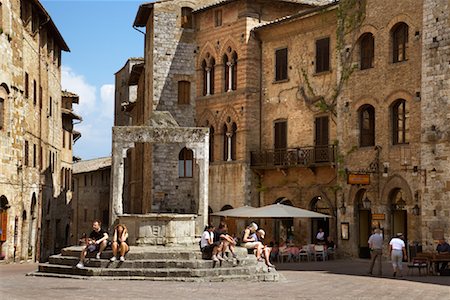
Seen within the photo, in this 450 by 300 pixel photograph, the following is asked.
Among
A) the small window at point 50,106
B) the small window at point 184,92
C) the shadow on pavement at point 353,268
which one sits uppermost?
the small window at point 184,92

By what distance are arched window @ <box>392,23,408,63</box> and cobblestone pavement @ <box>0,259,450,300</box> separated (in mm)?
10284

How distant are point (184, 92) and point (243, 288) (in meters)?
22.9

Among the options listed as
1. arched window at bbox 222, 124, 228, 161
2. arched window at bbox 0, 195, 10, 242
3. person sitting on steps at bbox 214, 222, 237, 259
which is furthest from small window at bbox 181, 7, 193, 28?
person sitting on steps at bbox 214, 222, 237, 259

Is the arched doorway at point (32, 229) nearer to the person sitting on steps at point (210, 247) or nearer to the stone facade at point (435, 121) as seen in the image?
the person sitting on steps at point (210, 247)

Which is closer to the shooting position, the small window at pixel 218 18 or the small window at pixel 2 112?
the small window at pixel 2 112

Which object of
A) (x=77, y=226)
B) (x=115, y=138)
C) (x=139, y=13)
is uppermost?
(x=139, y=13)

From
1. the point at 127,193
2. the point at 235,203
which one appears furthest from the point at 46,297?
the point at 127,193

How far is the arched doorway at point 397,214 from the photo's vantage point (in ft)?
98.2

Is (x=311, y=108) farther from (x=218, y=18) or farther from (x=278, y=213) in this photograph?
(x=218, y=18)

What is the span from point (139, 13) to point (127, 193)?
47.8 feet

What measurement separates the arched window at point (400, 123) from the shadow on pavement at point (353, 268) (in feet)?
15.1

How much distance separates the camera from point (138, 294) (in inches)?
626

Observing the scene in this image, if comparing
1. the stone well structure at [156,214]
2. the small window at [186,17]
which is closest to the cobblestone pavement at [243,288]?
the stone well structure at [156,214]

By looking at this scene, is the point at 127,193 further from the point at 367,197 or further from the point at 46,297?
the point at 46,297
